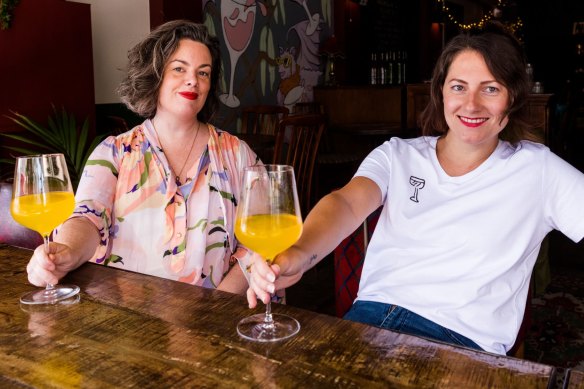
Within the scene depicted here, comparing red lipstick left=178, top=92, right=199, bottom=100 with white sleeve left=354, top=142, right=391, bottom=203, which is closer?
white sleeve left=354, top=142, right=391, bottom=203

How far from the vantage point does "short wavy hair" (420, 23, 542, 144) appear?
1.48m

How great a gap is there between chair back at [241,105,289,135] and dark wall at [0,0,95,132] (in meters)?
1.57

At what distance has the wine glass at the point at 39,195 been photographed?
3.84 feet

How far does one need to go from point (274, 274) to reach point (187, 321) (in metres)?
0.19

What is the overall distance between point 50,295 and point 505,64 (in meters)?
1.21

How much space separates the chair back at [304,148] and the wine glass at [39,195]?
7.58 feet

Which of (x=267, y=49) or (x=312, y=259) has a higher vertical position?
(x=267, y=49)

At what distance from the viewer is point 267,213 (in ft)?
3.08

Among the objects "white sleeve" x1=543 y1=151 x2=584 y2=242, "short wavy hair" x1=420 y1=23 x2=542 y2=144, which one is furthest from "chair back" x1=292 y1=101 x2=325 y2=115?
"white sleeve" x1=543 y1=151 x2=584 y2=242

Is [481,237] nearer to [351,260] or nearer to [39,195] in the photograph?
[351,260]

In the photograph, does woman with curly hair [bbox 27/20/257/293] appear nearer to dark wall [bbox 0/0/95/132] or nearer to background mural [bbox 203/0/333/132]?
dark wall [bbox 0/0/95/132]

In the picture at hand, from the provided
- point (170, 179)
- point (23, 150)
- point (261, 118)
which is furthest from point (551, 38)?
point (170, 179)

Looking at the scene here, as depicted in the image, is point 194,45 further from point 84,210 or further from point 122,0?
point 122,0

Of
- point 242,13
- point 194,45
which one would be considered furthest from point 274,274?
point 242,13
